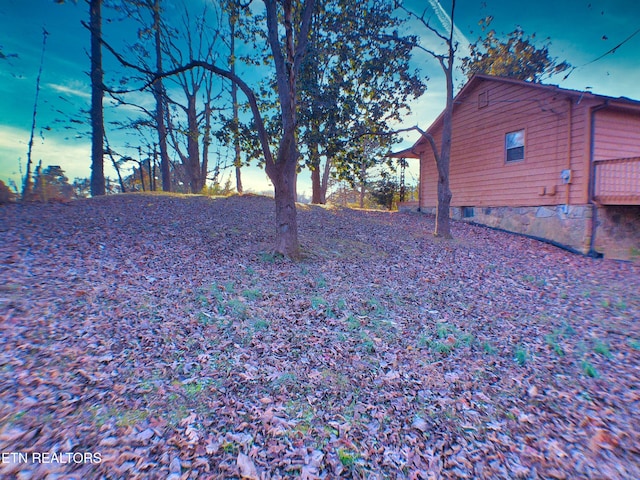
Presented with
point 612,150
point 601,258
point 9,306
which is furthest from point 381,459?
point 612,150

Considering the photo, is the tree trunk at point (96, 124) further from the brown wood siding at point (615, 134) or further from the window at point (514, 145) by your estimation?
the brown wood siding at point (615, 134)

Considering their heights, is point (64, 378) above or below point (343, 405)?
above

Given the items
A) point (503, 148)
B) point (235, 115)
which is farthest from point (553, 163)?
point (235, 115)

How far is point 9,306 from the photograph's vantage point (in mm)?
3088

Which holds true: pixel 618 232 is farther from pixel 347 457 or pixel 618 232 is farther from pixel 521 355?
pixel 347 457

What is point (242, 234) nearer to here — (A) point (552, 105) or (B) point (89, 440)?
(B) point (89, 440)

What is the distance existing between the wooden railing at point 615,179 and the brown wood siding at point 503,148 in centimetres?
34

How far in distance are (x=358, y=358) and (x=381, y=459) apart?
1.12 m

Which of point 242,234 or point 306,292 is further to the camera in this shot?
point 242,234

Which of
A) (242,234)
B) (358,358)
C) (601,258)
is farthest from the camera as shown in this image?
(601,258)

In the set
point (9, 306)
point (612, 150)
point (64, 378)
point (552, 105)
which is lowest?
point (64, 378)

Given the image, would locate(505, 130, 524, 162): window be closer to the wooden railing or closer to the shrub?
the wooden railing

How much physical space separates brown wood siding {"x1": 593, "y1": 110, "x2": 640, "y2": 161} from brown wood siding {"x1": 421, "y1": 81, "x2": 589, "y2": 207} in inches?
20.3

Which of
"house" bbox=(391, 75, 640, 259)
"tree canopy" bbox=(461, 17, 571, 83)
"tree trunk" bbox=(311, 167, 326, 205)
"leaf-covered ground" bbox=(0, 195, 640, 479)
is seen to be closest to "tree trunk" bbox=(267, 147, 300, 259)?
"leaf-covered ground" bbox=(0, 195, 640, 479)
